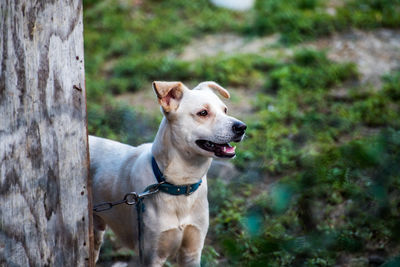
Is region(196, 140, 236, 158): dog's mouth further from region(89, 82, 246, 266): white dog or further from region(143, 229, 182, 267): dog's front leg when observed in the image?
region(143, 229, 182, 267): dog's front leg

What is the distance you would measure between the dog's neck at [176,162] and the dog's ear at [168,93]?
138mm

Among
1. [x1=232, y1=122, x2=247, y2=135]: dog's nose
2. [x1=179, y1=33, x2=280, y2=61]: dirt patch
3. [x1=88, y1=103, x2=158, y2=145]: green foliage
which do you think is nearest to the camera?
[x1=232, y1=122, x2=247, y2=135]: dog's nose

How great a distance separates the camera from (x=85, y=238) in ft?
8.02

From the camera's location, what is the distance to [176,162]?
9.96 feet

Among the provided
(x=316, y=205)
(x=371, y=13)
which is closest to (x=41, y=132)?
(x=316, y=205)

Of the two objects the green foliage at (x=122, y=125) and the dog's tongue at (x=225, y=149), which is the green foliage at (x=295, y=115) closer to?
the green foliage at (x=122, y=125)

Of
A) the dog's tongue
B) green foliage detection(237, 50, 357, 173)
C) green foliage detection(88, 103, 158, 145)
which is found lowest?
green foliage detection(88, 103, 158, 145)

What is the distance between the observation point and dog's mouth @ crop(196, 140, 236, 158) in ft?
9.78

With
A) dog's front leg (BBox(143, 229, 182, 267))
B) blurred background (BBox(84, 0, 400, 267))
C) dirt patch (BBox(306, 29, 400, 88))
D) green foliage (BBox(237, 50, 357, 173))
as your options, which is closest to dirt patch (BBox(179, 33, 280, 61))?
blurred background (BBox(84, 0, 400, 267))

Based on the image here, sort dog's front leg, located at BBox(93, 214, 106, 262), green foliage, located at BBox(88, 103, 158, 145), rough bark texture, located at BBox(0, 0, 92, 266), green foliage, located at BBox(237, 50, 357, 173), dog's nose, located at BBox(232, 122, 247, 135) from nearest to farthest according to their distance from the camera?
1. rough bark texture, located at BBox(0, 0, 92, 266)
2. dog's nose, located at BBox(232, 122, 247, 135)
3. dog's front leg, located at BBox(93, 214, 106, 262)
4. green foliage, located at BBox(237, 50, 357, 173)
5. green foliage, located at BBox(88, 103, 158, 145)

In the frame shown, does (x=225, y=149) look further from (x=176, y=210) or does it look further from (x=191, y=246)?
(x=191, y=246)

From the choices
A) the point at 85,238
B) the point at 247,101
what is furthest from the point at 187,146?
the point at 247,101

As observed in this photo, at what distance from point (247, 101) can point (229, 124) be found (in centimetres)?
393

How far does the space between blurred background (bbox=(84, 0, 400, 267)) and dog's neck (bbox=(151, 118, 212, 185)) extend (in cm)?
36
